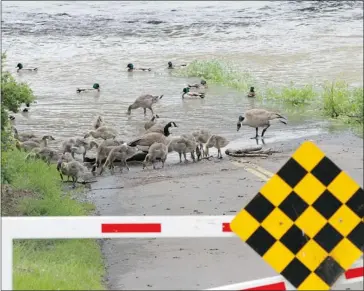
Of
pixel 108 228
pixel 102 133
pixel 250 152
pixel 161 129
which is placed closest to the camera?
pixel 108 228

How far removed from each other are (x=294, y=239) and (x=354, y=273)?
1.51 ft

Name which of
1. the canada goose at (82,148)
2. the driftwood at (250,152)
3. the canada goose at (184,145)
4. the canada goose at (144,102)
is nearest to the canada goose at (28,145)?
the canada goose at (82,148)

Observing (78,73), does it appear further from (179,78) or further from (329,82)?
(329,82)

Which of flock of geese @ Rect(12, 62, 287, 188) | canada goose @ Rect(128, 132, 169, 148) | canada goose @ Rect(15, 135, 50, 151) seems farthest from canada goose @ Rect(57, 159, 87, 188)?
→ canada goose @ Rect(128, 132, 169, 148)

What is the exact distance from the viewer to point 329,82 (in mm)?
23656

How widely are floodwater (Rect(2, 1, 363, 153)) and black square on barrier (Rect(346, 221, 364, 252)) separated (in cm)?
1162

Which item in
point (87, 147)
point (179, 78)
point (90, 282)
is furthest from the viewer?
point (179, 78)

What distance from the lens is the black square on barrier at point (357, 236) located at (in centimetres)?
523

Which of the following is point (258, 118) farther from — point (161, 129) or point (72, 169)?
point (72, 169)

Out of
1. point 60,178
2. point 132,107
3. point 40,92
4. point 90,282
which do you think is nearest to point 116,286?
point 90,282

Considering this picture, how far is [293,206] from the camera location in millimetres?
5121

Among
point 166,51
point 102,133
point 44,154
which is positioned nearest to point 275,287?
point 44,154

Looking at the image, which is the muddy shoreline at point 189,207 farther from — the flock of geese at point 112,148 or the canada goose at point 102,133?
the canada goose at point 102,133

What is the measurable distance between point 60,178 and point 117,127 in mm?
5322
